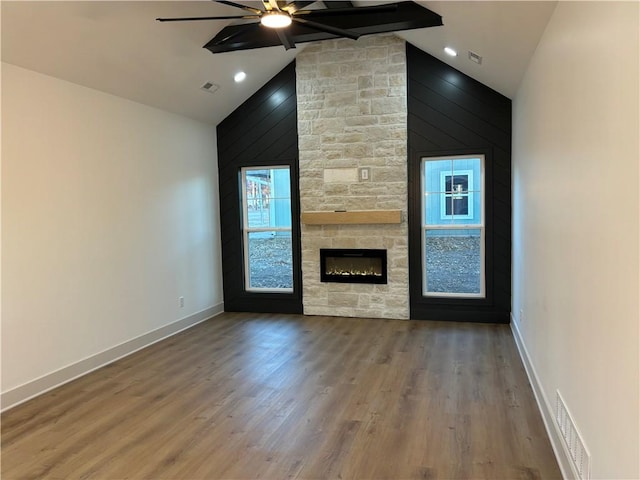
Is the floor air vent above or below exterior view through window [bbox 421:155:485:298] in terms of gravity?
below

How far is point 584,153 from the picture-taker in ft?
6.63

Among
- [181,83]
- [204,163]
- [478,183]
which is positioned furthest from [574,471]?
[204,163]

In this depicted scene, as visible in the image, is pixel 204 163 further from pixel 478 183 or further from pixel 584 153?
pixel 584 153

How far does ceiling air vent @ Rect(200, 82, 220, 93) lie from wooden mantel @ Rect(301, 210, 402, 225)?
1.93 metres

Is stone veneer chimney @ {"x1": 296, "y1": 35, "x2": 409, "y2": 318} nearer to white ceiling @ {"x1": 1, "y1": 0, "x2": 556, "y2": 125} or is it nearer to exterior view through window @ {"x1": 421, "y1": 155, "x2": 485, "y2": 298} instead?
exterior view through window @ {"x1": 421, "y1": 155, "x2": 485, "y2": 298}

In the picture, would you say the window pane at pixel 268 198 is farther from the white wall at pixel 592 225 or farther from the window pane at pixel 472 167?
the white wall at pixel 592 225

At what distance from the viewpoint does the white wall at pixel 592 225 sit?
Answer: 4.81 ft

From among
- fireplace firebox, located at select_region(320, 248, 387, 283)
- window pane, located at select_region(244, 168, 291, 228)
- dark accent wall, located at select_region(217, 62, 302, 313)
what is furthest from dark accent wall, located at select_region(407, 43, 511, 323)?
window pane, located at select_region(244, 168, 291, 228)

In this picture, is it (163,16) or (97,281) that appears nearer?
(163,16)

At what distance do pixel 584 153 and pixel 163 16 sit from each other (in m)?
3.55

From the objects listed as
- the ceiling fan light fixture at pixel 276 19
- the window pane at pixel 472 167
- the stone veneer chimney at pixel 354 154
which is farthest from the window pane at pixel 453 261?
the ceiling fan light fixture at pixel 276 19

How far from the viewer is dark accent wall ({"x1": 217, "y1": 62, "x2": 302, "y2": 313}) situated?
20.3 ft

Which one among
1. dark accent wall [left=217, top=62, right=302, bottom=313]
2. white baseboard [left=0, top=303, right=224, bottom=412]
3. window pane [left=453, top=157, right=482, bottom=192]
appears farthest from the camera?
dark accent wall [left=217, top=62, right=302, bottom=313]

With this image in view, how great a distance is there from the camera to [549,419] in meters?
2.84
